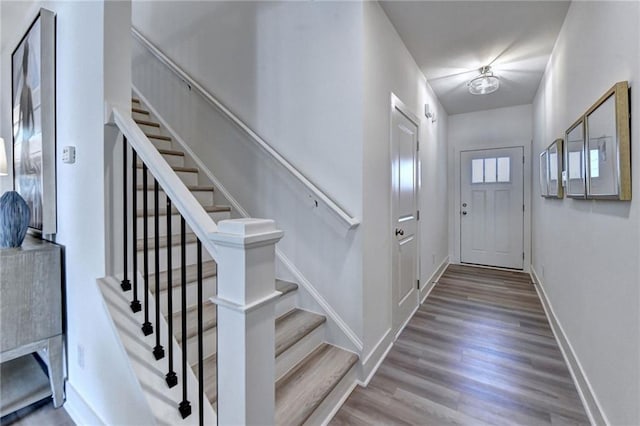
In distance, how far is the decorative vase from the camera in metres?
1.69

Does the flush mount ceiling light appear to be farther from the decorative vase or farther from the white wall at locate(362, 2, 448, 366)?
the decorative vase

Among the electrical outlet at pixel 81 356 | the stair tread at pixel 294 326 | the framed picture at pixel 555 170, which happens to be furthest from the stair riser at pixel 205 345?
the framed picture at pixel 555 170

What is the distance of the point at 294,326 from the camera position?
6.05 feet

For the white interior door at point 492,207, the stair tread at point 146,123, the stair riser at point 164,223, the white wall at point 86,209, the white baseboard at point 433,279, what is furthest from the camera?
the white interior door at point 492,207

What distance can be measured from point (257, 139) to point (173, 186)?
1209 mm

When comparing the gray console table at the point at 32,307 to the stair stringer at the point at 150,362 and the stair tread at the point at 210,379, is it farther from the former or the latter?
the stair tread at the point at 210,379

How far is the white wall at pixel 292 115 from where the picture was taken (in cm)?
188

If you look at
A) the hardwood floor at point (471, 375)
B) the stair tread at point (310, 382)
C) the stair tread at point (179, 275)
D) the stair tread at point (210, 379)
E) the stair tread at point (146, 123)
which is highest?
the stair tread at point (146, 123)

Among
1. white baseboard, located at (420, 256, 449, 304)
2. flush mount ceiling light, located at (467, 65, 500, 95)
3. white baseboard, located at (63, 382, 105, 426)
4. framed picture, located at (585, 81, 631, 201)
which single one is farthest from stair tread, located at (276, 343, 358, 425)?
flush mount ceiling light, located at (467, 65, 500, 95)

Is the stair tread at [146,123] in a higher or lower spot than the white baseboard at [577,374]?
higher

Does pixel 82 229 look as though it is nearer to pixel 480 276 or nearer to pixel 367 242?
pixel 367 242

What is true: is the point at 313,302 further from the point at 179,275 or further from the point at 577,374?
the point at 577,374

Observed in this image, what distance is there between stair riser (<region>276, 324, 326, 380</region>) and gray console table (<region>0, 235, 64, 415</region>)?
1.31 m

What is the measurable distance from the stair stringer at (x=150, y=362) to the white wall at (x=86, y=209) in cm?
8
